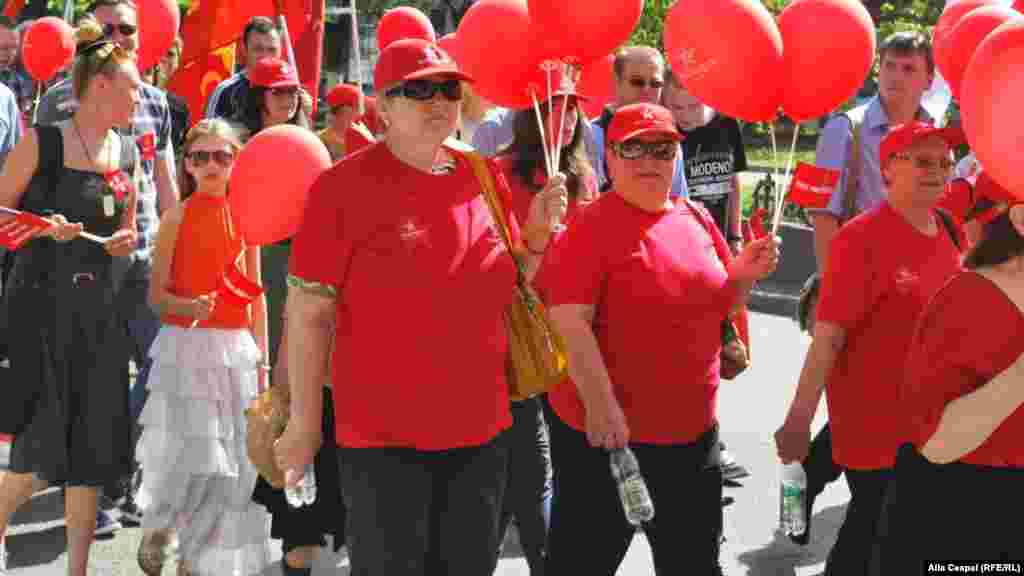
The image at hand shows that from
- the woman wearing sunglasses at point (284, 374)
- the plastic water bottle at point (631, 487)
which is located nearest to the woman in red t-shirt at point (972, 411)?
the plastic water bottle at point (631, 487)

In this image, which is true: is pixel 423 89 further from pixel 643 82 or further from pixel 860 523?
pixel 643 82

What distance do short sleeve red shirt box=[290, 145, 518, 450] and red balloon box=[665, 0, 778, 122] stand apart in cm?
134

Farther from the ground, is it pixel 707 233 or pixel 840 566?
pixel 707 233

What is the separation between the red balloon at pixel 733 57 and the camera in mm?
5512

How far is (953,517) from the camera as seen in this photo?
4.00m

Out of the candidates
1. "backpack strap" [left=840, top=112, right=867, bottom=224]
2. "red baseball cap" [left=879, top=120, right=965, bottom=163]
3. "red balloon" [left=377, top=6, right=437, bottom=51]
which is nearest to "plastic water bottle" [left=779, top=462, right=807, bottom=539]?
"red baseball cap" [left=879, top=120, right=965, bottom=163]

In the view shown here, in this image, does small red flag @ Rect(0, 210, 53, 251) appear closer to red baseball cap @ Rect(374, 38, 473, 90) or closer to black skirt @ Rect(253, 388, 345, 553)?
black skirt @ Rect(253, 388, 345, 553)

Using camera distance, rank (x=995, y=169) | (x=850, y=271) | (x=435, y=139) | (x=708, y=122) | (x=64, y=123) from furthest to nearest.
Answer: (x=708, y=122)
(x=64, y=123)
(x=850, y=271)
(x=435, y=139)
(x=995, y=169)

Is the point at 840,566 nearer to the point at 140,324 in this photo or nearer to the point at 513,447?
the point at 513,447

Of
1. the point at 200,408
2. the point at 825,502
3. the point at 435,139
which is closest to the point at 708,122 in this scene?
the point at 825,502

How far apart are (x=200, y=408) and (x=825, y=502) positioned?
3060mm

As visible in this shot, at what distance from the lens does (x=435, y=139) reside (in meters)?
4.54

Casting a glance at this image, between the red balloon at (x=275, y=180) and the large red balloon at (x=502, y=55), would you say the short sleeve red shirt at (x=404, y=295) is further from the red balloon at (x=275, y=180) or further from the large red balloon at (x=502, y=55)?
the large red balloon at (x=502, y=55)

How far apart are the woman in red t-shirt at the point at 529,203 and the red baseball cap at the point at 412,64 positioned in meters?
1.38
